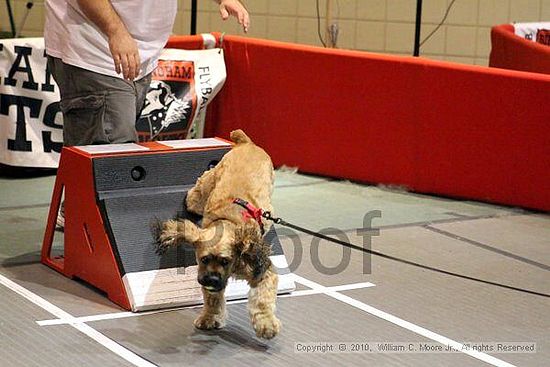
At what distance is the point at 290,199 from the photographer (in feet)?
21.7

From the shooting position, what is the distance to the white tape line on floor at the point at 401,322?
4074 millimetres

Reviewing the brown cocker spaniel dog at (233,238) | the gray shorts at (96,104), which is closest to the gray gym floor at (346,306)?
the brown cocker spaniel dog at (233,238)

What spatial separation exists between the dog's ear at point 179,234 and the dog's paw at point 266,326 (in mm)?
393

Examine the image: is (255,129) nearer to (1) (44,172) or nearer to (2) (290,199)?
(2) (290,199)

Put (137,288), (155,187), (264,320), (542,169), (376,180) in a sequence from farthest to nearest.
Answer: (376,180) < (542,169) < (155,187) < (137,288) < (264,320)

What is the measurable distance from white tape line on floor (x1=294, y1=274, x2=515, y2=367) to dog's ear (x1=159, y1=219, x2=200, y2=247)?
3.25ft

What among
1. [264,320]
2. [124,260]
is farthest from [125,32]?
[264,320]

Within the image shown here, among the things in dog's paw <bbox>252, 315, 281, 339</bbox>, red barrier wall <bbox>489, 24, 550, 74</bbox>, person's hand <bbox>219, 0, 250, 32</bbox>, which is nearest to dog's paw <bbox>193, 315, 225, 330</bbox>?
dog's paw <bbox>252, 315, 281, 339</bbox>

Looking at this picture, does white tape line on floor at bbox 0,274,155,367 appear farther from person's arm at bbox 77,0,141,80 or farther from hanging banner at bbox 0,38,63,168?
hanging banner at bbox 0,38,63,168

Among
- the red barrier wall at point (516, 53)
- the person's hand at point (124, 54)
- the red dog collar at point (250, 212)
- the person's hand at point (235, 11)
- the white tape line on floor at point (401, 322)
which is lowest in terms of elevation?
the white tape line on floor at point (401, 322)

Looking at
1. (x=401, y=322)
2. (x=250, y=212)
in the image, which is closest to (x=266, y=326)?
(x=250, y=212)

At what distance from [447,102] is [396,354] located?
9.58 feet

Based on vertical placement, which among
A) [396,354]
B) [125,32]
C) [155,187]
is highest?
[125,32]

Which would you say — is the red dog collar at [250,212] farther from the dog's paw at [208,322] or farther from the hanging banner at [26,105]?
the hanging banner at [26,105]
